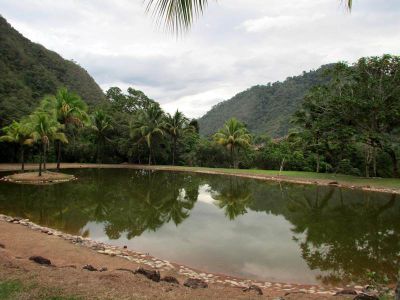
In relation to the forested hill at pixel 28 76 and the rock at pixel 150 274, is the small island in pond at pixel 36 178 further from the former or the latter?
the rock at pixel 150 274

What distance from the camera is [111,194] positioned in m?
19.0

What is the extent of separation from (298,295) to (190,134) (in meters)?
39.0

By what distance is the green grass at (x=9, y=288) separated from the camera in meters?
4.40

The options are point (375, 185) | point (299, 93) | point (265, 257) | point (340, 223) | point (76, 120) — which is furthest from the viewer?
point (299, 93)

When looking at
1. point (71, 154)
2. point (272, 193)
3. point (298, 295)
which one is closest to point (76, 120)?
point (71, 154)

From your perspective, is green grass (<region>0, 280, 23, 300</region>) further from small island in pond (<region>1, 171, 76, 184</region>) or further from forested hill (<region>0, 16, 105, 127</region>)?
forested hill (<region>0, 16, 105, 127</region>)

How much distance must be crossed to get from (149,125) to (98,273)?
34.0m

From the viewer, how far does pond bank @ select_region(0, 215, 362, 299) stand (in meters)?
5.09

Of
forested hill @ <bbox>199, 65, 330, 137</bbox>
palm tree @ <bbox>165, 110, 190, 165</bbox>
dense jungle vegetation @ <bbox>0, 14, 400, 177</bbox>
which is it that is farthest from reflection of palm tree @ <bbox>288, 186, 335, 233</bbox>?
forested hill @ <bbox>199, 65, 330, 137</bbox>

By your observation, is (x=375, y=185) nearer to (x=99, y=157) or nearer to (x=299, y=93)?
(x=99, y=157)

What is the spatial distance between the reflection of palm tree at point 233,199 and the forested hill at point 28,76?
24089 mm

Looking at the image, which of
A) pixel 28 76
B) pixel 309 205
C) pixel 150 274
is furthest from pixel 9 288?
pixel 28 76

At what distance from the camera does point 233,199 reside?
1902cm

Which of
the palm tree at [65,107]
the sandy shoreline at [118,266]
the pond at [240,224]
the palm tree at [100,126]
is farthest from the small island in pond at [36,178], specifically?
the palm tree at [100,126]
